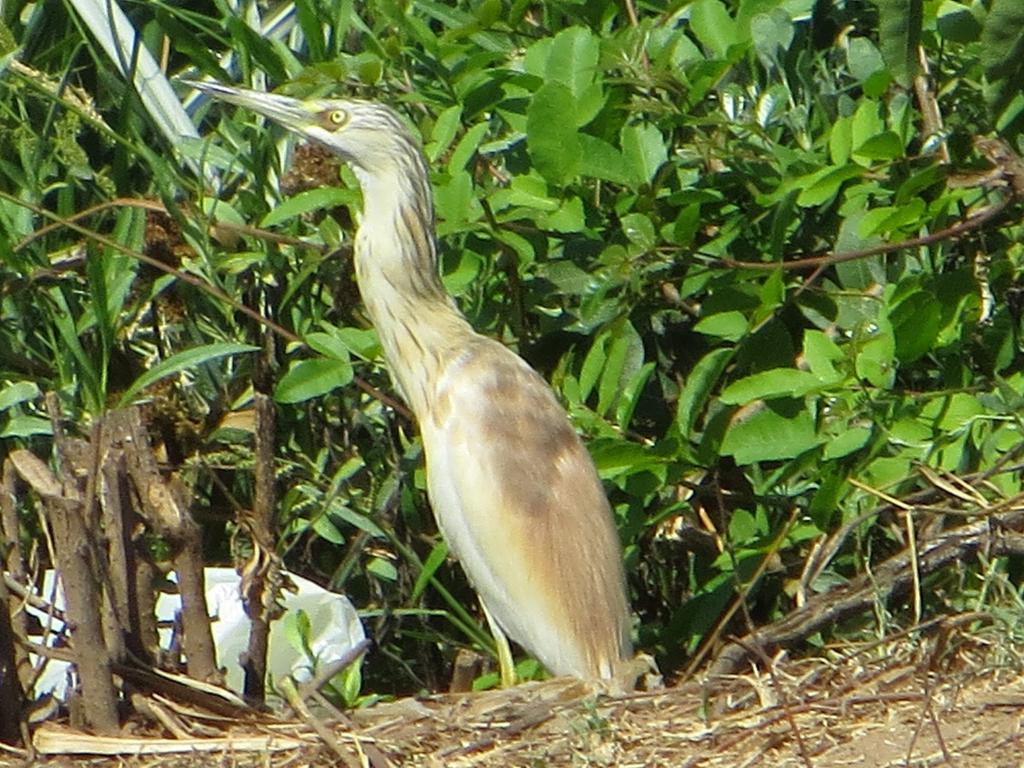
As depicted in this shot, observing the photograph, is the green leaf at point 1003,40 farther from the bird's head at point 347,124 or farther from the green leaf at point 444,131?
the bird's head at point 347,124

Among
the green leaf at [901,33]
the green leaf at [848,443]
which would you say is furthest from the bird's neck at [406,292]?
the green leaf at [901,33]

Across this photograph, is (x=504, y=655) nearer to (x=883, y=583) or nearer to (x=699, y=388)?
(x=699, y=388)

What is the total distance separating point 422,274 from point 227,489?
0.90 metres

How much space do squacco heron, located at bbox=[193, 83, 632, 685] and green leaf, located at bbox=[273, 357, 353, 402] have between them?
0.65 ft

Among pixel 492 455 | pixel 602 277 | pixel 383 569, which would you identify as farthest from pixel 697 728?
pixel 383 569

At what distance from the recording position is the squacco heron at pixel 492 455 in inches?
167

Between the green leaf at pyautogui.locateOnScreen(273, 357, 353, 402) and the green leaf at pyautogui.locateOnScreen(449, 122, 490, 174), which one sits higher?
the green leaf at pyautogui.locateOnScreen(449, 122, 490, 174)

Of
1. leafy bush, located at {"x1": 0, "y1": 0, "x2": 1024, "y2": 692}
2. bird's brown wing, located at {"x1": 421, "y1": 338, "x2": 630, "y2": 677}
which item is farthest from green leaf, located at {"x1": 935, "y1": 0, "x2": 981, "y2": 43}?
bird's brown wing, located at {"x1": 421, "y1": 338, "x2": 630, "y2": 677}

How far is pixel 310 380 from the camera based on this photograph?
166 inches

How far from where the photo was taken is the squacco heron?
13.9 feet

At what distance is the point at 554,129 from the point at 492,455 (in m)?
0.79

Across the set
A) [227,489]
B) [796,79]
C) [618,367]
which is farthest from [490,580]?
[796,79]

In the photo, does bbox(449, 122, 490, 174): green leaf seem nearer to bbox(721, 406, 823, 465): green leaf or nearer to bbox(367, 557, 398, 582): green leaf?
bbox(721, 406, 823, 465): green leaf

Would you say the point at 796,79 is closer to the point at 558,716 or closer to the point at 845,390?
the point at 845,390
